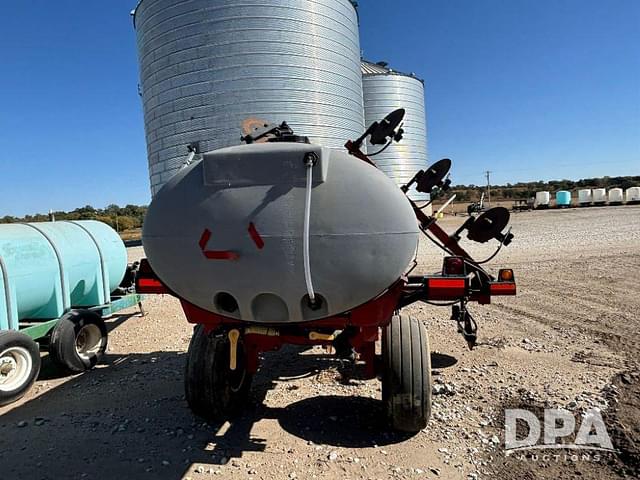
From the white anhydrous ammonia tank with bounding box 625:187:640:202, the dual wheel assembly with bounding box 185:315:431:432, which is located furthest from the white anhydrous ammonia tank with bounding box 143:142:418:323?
the white anhydrous ammonia tank with bounding box 625:187:640:202

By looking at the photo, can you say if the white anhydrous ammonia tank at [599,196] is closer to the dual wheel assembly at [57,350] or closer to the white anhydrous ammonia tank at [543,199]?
the white anhydrous ammonia tank at [543,199]

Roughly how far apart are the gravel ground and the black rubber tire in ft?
0.59

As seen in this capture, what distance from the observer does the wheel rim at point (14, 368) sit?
425 cm

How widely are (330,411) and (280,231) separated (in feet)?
6.99

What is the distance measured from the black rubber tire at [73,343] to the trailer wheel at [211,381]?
2.09 meters

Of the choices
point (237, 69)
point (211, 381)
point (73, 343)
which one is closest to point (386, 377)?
point (211, 381)

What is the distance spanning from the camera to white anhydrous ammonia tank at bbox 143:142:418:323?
2312mm

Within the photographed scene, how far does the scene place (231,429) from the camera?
355cm

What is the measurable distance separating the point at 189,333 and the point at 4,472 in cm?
337

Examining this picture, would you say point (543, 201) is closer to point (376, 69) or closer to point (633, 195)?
point (633, 195)

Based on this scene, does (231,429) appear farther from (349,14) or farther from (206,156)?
(349,14)

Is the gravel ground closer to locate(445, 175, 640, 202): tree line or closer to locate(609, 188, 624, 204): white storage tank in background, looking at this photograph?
locate(609, 188, 624, 204): white storage tank in background

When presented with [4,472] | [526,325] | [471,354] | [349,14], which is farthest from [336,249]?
[349,14]

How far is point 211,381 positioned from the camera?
3.55 meters
